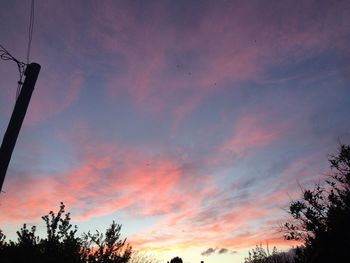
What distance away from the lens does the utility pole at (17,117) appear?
862 centimetres

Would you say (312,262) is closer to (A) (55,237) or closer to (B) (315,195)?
(A) (55,237)

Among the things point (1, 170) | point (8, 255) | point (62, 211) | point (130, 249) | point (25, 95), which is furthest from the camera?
point (130, 249)

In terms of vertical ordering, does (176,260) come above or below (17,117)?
above

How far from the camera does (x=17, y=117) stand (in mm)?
9398

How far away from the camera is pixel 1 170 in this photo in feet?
27.5

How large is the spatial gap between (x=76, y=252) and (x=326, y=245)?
12.9 m

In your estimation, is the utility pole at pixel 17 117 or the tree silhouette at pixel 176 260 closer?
the utility pole at pixel 17 117

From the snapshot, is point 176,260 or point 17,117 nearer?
point 17,117

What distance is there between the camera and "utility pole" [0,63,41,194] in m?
8.62

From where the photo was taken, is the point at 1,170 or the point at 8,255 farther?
the point at 8,255

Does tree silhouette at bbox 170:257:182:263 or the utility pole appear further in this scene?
tree silhouette at bbox 170:257:182:263

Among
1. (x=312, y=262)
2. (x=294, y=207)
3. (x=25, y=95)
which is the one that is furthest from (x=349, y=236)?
(x=294, y=207)

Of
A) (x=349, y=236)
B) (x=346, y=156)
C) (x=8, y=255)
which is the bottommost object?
(x=349, y=236)

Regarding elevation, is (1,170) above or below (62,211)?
below
